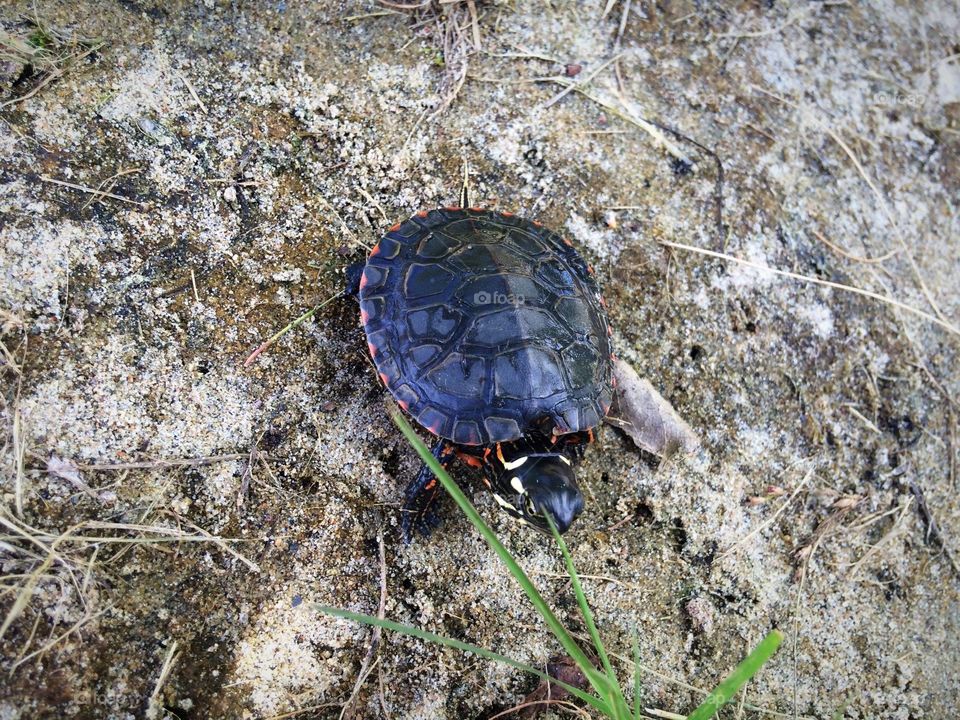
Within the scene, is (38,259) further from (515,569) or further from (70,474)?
(515,569)

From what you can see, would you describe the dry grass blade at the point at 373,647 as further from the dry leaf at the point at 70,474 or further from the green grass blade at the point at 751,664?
the green grass blade at the point at 751,664

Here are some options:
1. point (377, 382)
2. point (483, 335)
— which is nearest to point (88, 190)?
point (377, 382)

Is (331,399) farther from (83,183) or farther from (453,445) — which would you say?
(83,183)

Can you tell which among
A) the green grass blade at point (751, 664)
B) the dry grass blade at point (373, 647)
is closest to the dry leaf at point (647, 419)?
the dry grass blade at point (373, 647)

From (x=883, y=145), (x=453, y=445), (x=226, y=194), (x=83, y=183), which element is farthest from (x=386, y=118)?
(x=883, y=145)

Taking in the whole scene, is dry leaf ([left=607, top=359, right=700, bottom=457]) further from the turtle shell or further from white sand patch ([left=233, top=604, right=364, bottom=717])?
white sand patch ([left=233, top=604, right=364, bottom=717])
